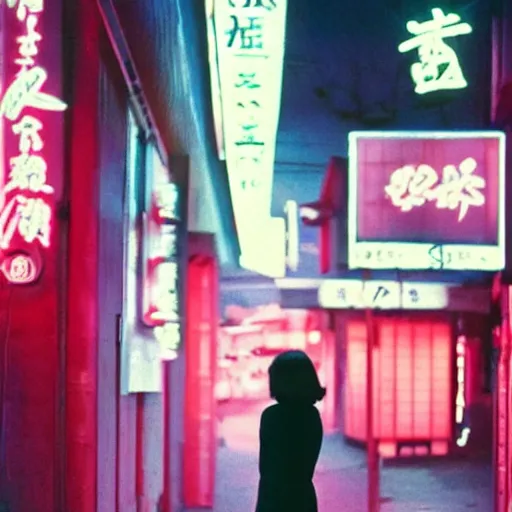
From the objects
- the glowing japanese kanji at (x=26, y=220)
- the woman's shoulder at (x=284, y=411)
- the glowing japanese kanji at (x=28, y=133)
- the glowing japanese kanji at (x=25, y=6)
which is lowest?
the woman's shoulder at (x=284, y=411)

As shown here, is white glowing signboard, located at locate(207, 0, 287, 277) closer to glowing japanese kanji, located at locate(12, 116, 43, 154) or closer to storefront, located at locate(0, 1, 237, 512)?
storefront, located at locate(0, 1, 237, 512)

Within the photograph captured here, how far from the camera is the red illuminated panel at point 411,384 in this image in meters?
14.5

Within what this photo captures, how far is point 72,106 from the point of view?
5.88 meters

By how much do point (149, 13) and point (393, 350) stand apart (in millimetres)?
8884

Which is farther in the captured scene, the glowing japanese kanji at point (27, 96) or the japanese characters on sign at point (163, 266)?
the japanese characters on sign at point (163, 266)

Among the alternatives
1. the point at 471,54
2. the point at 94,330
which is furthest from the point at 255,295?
the point at 94,330

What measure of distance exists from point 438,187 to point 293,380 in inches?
210

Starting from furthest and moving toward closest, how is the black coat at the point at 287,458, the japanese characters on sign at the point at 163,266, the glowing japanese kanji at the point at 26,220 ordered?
1. the japanese characters on sign at the point at 163,266
2. the glowing japanese kanji at the point at 26,220
3. the black coat at the point at 287,458

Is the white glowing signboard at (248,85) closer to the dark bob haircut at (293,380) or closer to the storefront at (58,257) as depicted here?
the storefront at (58,257)

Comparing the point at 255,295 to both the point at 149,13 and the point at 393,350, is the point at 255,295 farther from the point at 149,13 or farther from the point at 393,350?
the point at 149,13

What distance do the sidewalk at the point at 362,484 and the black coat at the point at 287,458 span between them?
5.37 m

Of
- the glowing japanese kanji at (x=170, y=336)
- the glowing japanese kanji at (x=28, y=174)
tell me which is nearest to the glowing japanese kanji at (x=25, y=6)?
the glowing japanese kanji at (x=28, y=174)

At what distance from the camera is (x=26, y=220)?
18.6ft

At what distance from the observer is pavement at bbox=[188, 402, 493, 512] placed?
10641 millimetres
